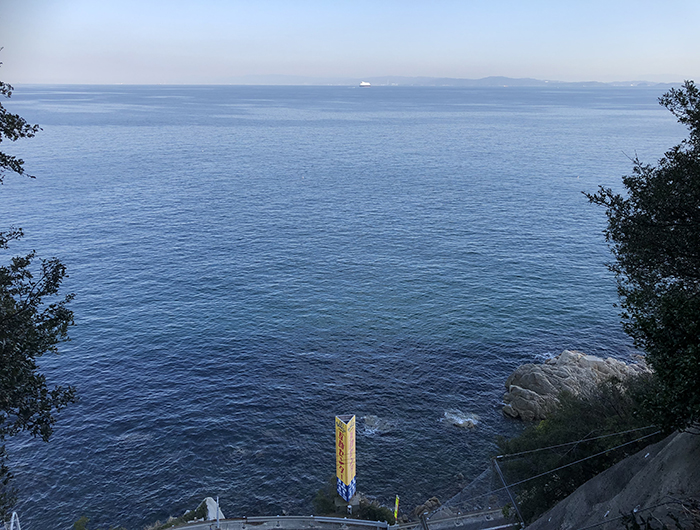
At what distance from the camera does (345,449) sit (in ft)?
128

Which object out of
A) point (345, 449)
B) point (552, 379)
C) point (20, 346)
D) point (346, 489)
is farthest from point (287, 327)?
point (20, 346)

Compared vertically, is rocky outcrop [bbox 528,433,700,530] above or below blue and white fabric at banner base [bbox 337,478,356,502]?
above

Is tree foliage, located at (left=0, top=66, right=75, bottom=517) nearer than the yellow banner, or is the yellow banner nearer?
tree foliage, located at (left=0, top=66, right=75, bottom=517)

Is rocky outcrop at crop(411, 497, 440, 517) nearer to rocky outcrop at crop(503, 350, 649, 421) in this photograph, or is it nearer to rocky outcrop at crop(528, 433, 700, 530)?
rocky outcrop at crop(503, 350, 649, 421)

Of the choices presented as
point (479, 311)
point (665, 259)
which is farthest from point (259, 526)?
point (479, 311)

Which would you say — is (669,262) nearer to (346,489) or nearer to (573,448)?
(573,448)

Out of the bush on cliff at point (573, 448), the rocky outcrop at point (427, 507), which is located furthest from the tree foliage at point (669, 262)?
the rocky outcrop at point (427, 507)

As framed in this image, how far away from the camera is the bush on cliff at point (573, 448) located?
86.5 feet

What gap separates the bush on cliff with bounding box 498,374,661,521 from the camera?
2638cm

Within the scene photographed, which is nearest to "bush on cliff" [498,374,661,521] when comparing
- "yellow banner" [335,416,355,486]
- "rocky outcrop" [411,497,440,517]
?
"rocky outcrop" [411,497,440,517]

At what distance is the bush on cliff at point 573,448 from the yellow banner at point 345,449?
11.9 m

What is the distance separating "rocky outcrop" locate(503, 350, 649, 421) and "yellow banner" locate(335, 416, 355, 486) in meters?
18.2

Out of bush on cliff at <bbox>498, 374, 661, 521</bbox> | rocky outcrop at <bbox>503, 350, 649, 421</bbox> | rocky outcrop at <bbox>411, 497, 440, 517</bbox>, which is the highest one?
bush on cliff at <bbox>498, 374, 661, 521</bbox>

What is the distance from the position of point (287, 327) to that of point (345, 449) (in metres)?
27.1
